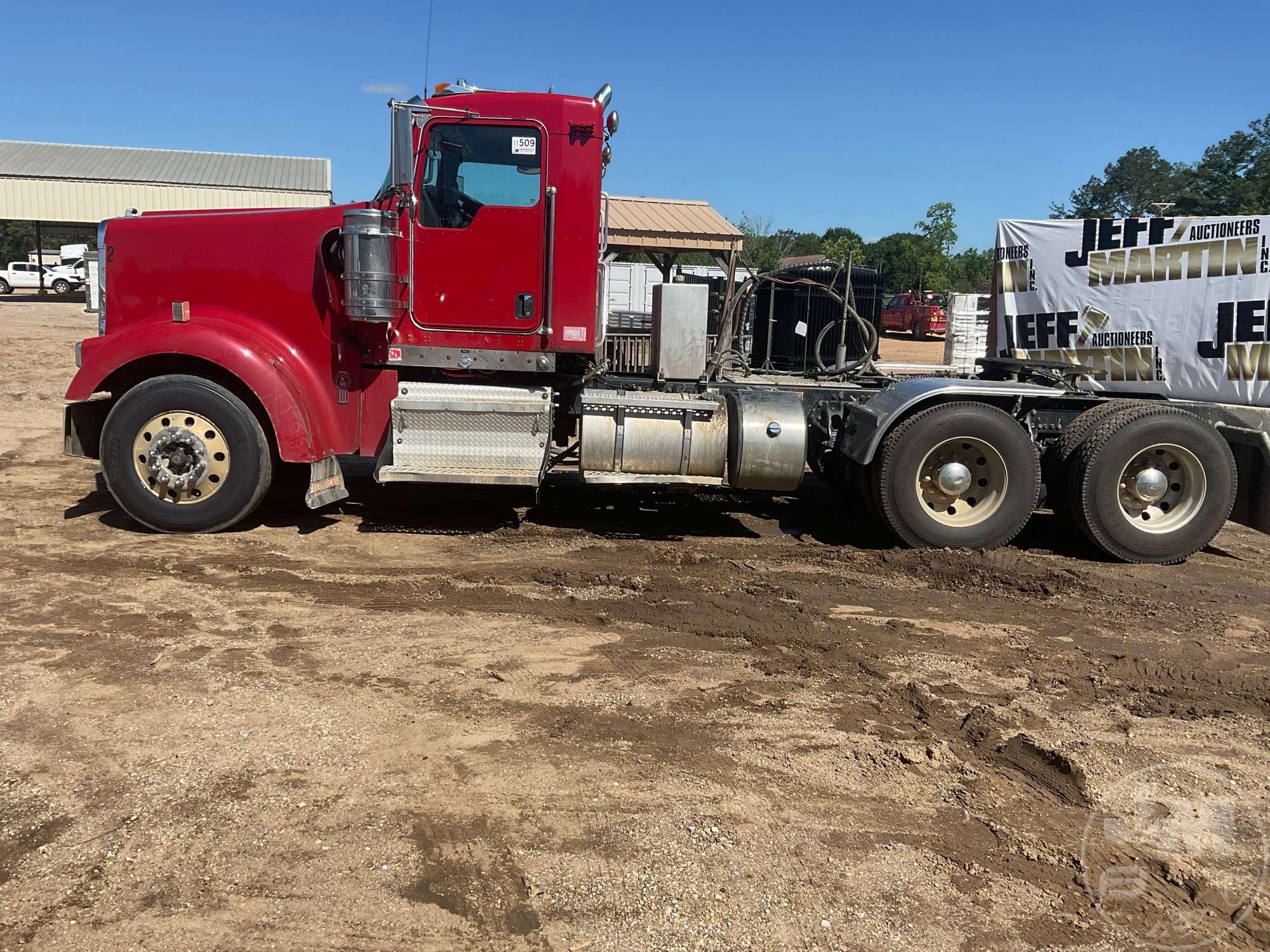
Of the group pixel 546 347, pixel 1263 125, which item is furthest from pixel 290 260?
pixel 1263 125

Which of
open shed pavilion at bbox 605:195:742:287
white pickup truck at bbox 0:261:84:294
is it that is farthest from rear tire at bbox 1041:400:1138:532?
white pickup truck at bbox 0:261:84:294

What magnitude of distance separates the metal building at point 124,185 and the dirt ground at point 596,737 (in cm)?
3336

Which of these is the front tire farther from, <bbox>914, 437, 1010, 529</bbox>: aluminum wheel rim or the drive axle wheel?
<bbox>914, 437, 1010, 529</bbox>: aluminum wheel rim

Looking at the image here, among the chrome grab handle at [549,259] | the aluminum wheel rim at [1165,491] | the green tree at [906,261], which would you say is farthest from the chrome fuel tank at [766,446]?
the green tree at [906,261]

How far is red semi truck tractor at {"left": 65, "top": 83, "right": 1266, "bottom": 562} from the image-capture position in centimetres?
639

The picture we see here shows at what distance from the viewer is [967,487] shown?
6.89 meters

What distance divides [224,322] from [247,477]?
113 cm

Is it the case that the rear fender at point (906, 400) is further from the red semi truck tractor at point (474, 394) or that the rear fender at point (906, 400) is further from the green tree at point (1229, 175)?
the green tree at point (1229, 175)

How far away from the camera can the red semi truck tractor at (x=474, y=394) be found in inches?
252

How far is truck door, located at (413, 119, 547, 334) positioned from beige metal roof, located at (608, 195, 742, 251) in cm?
1080

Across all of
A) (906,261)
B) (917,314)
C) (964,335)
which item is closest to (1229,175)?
(906,261)

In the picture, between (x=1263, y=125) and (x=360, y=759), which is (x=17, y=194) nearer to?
(x=360, y=759)

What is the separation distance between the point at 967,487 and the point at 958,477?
14 centimetres

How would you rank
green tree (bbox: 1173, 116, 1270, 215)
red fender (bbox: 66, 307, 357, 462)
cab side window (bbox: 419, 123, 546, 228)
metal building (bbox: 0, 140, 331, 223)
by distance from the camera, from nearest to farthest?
red fender (bbox: 66, 307, 357, 462)
cab side window (bbox: 419, 123, 546, 228)
metal building (bbox: 0, 140, 331, 223)
green tree (bbox: 1173, 116, 1270, 215)
